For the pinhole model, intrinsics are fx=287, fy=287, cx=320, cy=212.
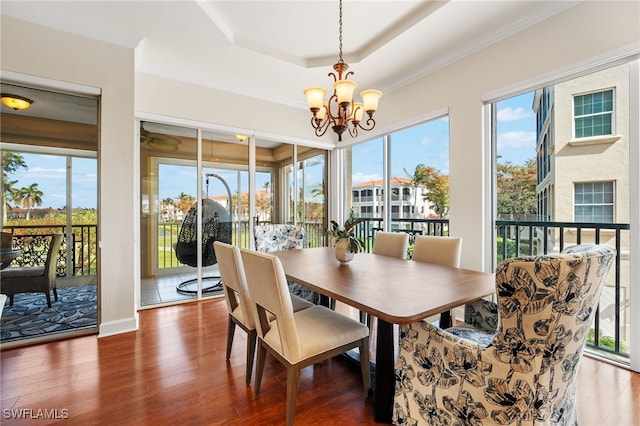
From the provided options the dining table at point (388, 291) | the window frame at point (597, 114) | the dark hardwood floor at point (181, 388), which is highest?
the window frame at point (597, 114)

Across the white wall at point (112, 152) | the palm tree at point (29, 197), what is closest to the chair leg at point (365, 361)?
the white wall at point (112, 152)

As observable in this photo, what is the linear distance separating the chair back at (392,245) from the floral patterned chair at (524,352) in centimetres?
152

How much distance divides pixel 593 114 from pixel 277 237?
3.08 meters

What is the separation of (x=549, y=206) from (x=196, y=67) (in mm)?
3930

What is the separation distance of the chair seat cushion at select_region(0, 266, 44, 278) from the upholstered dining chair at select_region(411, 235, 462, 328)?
139 inches

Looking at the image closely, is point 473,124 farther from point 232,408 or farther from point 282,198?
point 232,408

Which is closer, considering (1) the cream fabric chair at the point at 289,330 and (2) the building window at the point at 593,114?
(1) the cream fabric chair at the point at 289,330

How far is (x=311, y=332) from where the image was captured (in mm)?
1619

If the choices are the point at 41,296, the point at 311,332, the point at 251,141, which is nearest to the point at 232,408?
the point at 311,332

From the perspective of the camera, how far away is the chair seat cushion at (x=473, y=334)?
1.54m

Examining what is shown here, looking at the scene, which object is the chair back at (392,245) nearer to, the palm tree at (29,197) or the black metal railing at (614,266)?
the black metal railing at (614,266)

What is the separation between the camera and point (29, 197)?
101 inches

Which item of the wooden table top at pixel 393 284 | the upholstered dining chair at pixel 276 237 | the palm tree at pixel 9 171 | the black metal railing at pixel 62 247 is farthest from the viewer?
the upholstered dining chair at pixel 276 237

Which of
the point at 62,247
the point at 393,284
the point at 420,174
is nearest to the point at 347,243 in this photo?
the point at 393,284
